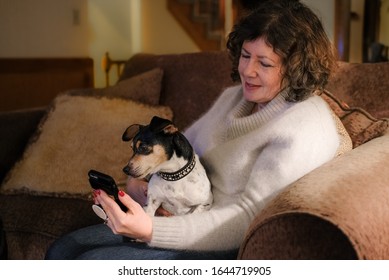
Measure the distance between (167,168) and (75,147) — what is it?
0.64 m

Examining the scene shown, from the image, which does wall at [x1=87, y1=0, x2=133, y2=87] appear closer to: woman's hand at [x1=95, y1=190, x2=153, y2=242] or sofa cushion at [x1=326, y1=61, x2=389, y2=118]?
sofa cushion at [x1=326, y1=61, x2=389, y2=118]

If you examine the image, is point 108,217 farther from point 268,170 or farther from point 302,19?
point 302,19

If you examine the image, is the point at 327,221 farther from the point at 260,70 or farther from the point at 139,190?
the point at 139,190

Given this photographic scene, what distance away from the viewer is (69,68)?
9.27 feet

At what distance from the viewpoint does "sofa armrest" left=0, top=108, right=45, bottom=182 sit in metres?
1.64

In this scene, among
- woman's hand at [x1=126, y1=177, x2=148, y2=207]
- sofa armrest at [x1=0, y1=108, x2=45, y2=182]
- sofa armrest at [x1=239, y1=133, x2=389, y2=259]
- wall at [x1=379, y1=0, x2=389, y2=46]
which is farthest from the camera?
wall at [x1=379, y1=0, x2=389, y2=46]

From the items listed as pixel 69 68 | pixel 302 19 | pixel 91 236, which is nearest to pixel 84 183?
pixel 91 236

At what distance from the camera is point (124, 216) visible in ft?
2.77

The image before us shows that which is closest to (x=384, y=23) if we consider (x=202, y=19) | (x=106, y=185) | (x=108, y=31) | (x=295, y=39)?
(x=202, y=19)

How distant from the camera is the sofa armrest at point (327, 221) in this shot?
0.69m

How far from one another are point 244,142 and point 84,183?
24.1 inches

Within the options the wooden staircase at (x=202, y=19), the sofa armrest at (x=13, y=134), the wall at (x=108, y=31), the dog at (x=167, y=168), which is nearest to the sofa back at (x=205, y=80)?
the sofa armrest at (x=13, y=134)

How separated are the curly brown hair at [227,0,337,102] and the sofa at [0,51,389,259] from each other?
0.51 feet

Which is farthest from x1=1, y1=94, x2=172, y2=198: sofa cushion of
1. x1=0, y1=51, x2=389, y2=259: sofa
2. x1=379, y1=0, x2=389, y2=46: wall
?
x1=379, y1=0, x2=389, y2=46: wall
